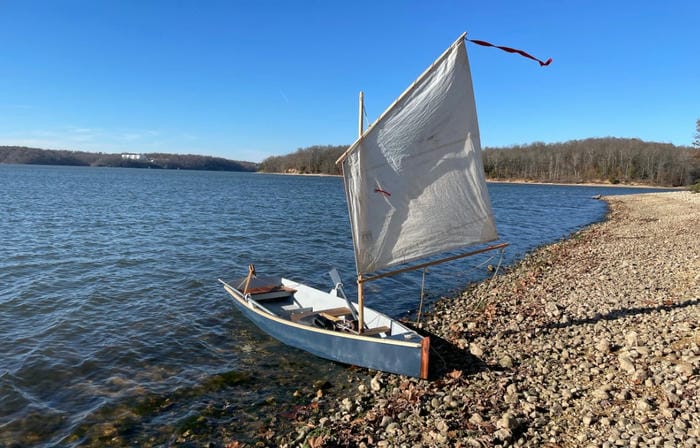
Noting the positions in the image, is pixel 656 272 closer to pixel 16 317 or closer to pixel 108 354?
pixel 108 354

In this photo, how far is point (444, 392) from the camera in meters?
8.50

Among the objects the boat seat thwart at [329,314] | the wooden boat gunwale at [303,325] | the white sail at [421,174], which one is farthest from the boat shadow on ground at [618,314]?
the boat seat thwart at [329,314]

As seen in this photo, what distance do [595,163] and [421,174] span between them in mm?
182573

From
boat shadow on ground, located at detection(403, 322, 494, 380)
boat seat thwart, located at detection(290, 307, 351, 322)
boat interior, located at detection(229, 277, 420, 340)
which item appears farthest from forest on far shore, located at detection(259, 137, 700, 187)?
boat shadow on ground, located at detection(403, 322, 494, 380)

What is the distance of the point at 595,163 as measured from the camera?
532ft

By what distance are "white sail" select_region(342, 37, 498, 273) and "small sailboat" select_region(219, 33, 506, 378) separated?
0.08 feet

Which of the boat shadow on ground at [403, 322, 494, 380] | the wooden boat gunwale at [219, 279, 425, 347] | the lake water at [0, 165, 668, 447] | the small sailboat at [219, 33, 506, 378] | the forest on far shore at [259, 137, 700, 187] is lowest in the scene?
the lake water at [0, 165, 668, 447]

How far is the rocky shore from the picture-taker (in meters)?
6.58

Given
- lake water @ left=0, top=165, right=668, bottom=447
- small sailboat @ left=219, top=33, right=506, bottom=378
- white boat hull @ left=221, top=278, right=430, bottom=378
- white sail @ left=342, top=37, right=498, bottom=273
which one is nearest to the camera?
lake water @ left=0, top=165, right=668, bottom=447

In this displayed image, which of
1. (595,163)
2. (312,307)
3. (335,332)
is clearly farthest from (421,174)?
(595,163)

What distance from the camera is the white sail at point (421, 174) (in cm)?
970

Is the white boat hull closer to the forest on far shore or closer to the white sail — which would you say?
the white sail

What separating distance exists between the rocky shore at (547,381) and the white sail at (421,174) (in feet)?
9.73

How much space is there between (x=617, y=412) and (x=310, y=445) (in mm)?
5353
